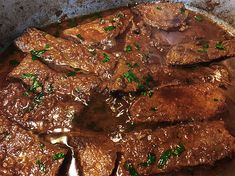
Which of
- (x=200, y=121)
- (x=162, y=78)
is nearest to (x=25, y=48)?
(x=162, y=78)

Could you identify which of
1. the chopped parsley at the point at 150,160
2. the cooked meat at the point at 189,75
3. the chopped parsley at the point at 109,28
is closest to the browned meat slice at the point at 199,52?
the cooked meat at the point at 189,75

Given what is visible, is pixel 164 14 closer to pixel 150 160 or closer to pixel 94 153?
pixel 150 160

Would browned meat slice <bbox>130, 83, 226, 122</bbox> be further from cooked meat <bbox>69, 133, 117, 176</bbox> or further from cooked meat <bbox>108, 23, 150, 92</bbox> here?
cooked meat <bbox>69, 133, 117, 176</bbox>

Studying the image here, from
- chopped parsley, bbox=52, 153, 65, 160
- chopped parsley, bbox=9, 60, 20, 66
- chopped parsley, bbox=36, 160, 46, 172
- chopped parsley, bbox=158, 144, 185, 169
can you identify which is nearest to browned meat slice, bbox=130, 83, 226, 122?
chopped parsley, bbox=158, 144, 185, 169

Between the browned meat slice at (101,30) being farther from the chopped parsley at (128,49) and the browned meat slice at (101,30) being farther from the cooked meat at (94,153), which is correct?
the cooked meat at (94,153)

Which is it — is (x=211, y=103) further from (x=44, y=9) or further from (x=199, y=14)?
(x=44, y=9)
